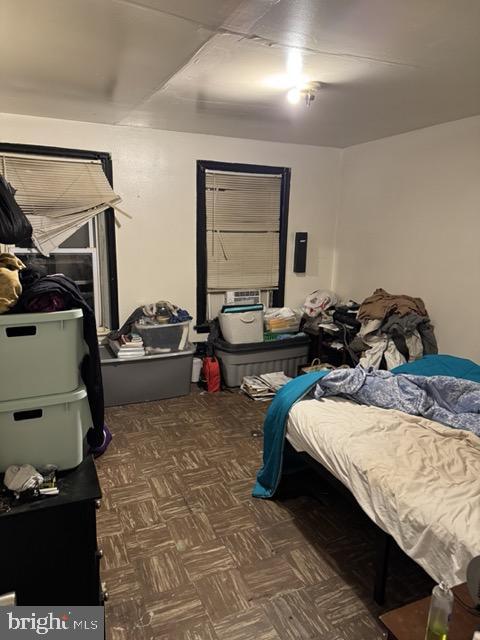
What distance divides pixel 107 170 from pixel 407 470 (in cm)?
330

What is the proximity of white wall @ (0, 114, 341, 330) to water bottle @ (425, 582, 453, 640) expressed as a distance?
3.46 m

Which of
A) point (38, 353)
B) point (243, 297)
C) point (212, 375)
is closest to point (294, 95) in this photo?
point (38, 353)

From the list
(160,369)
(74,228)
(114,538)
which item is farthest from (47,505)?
(74,228)

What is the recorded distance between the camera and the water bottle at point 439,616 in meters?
1.02

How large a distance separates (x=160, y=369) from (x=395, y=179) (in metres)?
2.72

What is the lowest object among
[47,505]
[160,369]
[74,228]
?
[160,369]

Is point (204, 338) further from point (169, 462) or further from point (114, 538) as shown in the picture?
point (114, 538)

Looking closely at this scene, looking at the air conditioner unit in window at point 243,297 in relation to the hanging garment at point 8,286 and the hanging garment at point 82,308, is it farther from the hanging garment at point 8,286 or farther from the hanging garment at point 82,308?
the hanging garment at point 8,286

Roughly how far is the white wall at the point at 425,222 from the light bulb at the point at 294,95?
146 cm

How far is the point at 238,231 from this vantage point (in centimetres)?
438

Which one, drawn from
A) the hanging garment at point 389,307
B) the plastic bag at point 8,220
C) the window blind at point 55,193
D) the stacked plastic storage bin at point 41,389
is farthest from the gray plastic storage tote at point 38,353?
the hanging garment at point 389,307

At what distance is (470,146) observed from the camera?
3225 mm

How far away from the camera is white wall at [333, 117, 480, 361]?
3295 mm

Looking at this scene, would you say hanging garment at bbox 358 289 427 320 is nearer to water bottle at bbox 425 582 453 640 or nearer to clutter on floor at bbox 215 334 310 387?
clutter on floor at bbox 215 334 310 387
